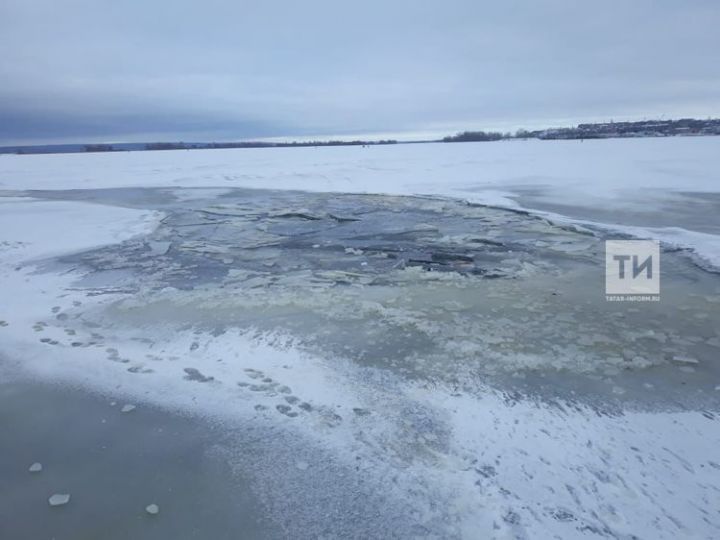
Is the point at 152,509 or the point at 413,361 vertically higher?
the point at 413,361

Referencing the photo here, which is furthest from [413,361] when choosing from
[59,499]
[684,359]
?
[59,499]

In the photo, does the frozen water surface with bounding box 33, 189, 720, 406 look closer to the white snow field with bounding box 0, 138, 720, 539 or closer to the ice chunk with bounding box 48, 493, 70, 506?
the white snow field with bounding box 0, 138, 720, 539

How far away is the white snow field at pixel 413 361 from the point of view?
2.55 metres

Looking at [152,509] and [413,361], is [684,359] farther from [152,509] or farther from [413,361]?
[152,509]

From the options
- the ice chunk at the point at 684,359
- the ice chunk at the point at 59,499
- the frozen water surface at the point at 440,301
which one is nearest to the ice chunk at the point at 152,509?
the ice chunk at the point at 59,499

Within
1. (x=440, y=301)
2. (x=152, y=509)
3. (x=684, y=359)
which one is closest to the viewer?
(x=152, y=509)

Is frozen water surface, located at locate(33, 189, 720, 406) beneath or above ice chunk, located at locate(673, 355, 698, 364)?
above

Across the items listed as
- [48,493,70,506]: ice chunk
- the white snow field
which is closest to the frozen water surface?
the white snow field

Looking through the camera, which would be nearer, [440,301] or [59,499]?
[59,499]

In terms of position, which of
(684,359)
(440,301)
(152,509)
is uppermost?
(440,301)

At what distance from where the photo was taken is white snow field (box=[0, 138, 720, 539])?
255 centimetres

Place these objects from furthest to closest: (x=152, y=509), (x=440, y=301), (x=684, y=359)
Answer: (x=440, y=301), (x=684, y=359), (x=152, y=509)

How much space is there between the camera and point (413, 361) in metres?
4.02

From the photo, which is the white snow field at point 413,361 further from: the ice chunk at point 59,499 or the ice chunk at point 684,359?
the ice chunk at point 59,499
